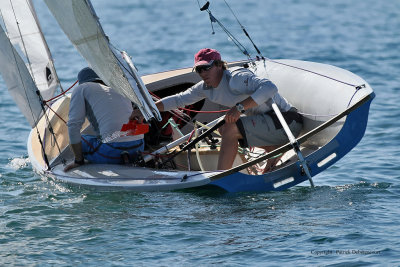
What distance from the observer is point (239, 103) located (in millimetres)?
5863

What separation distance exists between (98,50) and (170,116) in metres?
1.69

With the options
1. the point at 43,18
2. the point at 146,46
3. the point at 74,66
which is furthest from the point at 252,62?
the point at 43,18

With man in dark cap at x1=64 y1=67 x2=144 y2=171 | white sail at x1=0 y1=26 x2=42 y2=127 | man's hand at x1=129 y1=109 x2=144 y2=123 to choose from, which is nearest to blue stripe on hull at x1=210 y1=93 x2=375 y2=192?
man's hand at x1=129 y1=109 x2=144 y2=123

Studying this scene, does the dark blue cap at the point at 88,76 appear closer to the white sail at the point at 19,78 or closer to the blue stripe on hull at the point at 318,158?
the white sail at the point at 19,78

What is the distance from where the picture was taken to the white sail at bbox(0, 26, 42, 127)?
662 cm

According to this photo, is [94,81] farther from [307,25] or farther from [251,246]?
[307,25]

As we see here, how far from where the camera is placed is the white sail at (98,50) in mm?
5844

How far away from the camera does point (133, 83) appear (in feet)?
19.6

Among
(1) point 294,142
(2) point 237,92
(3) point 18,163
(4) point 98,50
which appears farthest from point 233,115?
(3) point 18,163

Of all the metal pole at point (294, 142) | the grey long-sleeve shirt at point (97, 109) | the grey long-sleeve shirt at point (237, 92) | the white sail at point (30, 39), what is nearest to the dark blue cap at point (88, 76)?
the grey long-sleeve shirt at point (97, 109)

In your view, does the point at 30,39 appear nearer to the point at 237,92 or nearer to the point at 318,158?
the point at 237,92

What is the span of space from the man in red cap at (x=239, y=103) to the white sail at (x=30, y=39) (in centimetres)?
169

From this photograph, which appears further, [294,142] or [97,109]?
[97,109]

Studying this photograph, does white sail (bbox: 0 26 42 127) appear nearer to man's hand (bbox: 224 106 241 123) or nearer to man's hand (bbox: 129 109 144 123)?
man's hand (bbox: 129 109 144 123)
